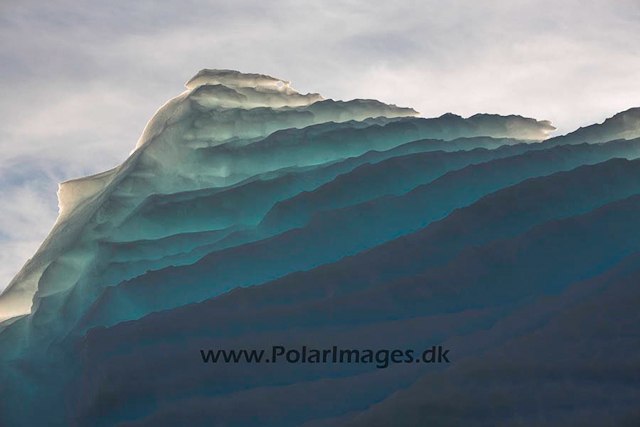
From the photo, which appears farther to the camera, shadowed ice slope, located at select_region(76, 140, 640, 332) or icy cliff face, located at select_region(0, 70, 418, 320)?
icy cliff face, located at select_region(0, 70, 418, 320)

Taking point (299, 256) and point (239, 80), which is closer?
point (299, 256)

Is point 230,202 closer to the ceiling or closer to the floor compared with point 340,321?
closer to the ceiling

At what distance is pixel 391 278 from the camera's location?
5332 mm

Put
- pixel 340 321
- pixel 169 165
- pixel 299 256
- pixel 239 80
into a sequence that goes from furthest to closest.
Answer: pixel 239 80, pixel 169 165, pixel 299 256, pixel 340 321

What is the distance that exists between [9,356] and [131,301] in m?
1.70

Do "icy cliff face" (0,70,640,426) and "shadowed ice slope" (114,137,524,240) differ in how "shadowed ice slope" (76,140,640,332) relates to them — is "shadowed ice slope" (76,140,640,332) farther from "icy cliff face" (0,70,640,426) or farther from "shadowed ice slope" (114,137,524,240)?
"shadowed ice slope" (114,137,524,240)

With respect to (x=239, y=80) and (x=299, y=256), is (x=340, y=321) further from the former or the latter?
(x=239, y=80)

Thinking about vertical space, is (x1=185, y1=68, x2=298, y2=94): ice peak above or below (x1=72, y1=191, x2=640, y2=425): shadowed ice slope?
above

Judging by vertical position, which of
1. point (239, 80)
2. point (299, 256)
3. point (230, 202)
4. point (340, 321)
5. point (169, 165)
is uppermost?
point (239, 80)

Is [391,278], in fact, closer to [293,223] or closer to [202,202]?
[293,223]

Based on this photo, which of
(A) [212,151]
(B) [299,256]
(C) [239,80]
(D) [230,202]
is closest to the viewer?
(B) [299,256]

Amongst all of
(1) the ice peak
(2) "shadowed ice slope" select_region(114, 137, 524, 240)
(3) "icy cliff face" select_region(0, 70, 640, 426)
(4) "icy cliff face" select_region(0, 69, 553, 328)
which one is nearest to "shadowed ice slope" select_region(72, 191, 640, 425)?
(3) "icy cliff face" select_region(0, 70, 640, 426)

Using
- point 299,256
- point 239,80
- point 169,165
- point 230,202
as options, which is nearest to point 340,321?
point 299,256

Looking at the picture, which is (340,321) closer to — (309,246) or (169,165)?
(309,246)
